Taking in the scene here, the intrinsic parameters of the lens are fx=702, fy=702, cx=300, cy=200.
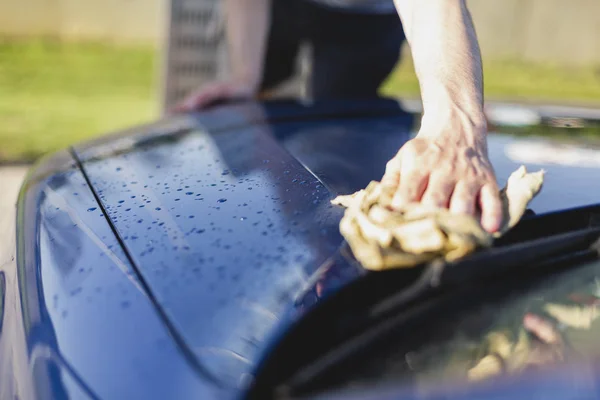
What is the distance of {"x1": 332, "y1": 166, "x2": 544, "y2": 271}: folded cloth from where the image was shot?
1030 millimetres

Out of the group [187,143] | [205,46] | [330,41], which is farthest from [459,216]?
[205,46]

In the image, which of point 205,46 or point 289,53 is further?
point 205,46

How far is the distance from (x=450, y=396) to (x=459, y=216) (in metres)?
0.29

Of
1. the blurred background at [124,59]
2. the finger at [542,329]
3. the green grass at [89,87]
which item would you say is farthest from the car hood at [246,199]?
the blurred background at [124,59]

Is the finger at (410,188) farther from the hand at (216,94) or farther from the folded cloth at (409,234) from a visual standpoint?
the hand at (216,94)

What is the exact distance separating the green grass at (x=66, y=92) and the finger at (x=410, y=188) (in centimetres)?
469

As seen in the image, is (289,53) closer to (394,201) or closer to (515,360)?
(394,201)

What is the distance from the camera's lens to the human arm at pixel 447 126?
1.14 meters

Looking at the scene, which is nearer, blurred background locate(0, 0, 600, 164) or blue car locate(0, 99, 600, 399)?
blue car locate(0, 99, 600, 399)

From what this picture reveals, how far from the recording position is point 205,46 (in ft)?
15.9

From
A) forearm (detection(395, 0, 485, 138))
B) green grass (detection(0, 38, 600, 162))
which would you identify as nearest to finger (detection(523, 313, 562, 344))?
forearm (detection(395, 0, 485, 138))

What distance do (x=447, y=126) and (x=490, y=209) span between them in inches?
9.1

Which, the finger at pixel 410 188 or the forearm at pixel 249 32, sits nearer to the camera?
the finger at pixel 410 188

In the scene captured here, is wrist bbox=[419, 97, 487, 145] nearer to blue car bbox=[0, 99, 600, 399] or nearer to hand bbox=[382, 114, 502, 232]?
hand bbox=[382, 114, 502, 232]
